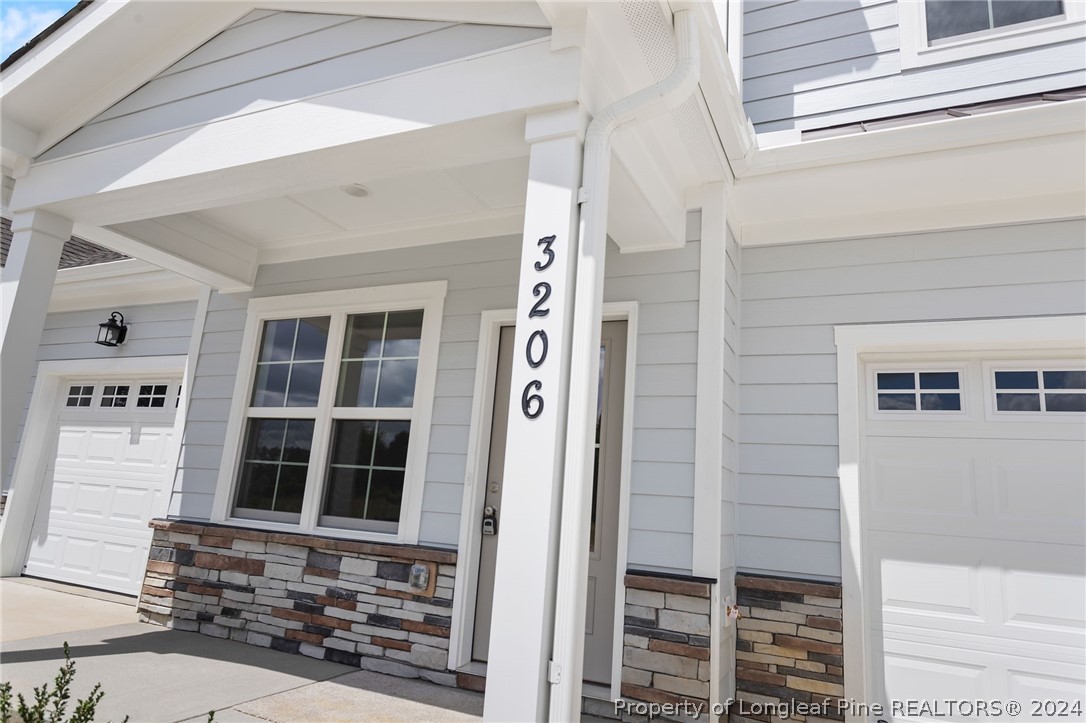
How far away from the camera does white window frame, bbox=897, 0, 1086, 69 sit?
130 inches

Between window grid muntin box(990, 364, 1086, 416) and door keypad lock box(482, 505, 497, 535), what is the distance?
105 inches

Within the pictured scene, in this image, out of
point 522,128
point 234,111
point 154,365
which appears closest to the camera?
point 522,128

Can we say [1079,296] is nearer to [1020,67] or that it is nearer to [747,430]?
[1020,67]

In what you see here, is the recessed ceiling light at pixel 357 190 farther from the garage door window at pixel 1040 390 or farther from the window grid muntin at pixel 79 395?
the window grid muntin at pixel 79 395

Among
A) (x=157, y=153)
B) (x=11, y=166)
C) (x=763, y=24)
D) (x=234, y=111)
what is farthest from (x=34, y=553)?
(x=763, y=24)

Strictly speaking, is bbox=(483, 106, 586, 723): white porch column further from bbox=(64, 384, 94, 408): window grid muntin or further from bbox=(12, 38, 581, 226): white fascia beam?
bbox=(64, 384, 94, 408): window grid muntin

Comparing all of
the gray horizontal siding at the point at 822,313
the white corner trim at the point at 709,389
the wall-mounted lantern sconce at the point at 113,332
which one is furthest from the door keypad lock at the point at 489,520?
the wall-mounted lantern sconce at the point at 113,332

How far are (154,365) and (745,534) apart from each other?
5.04m

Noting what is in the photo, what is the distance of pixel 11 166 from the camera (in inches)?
144

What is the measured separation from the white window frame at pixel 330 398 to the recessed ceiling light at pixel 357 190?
2.13 ft

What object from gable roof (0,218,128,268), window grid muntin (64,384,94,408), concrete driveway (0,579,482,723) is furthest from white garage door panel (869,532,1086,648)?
window grid muntin (64,384,94,408)

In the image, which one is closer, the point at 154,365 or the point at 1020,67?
the point at 1020,67

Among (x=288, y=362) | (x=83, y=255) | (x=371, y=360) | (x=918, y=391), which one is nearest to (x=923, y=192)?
(x=918, y=391)

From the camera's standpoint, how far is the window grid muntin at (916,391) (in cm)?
328
